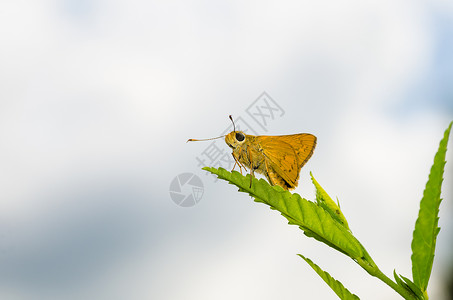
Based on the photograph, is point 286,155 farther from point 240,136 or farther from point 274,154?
point 240,136

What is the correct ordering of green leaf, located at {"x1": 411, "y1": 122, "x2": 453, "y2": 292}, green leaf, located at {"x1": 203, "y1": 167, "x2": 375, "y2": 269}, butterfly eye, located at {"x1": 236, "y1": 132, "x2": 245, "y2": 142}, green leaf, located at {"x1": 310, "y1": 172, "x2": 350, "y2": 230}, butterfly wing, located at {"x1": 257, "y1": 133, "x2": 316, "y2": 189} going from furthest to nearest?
butterfly wing, located at {"x1": 257, "y1": 133, "x2": 316, "y2": 189} < butterfly eye, located at {"x1": 236, "y1": 132, "x2": 245, "y2": 142} < green leaf, located at {"x1": 310, "y1": 172, "x2": 350, "y2": 230} < green leaf, located at {"x1": 203, "y1": 167, "x2": 375, "y2": 269} < green leaf, located at {"x1": 411, "y1": 122, "x2": 453, "y2": 292}

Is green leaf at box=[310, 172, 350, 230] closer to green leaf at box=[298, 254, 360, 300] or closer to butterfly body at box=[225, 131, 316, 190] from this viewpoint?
green leaf at box=[298, 254, 360, 300]

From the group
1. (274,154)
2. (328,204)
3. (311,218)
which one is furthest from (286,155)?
(311,218)

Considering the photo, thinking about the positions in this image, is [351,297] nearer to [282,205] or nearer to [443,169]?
[282,205]

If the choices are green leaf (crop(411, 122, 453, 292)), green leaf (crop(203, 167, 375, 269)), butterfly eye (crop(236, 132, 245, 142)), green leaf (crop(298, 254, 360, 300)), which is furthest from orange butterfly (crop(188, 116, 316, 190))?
green leaf (crop(411, 122, 453, 292))

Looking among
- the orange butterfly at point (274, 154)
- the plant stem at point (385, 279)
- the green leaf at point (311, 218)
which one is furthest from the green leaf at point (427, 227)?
the orange butterfly at point (274, 154)

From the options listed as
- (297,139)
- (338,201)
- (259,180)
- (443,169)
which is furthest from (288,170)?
(443,169)
